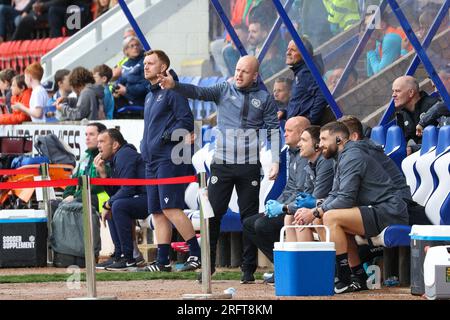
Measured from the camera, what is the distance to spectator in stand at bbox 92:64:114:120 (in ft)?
66.5

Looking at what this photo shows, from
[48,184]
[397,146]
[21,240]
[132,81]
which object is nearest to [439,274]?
[397,146]

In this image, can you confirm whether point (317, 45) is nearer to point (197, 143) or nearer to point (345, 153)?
point (197, 143)

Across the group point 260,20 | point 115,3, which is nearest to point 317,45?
point 260,20

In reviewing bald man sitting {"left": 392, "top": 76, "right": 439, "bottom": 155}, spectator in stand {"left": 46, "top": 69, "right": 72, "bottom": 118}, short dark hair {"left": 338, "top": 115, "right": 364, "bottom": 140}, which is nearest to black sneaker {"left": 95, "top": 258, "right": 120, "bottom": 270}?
bald man sitting {"left": 392, "top": 76, "right": 439, "bottom": 155}

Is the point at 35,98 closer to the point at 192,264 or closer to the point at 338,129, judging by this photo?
the point at 192,264

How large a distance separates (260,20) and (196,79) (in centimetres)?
328

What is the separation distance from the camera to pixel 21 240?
1645 centimetres

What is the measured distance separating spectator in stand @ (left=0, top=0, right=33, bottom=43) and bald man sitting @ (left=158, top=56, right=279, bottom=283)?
15.3 meters

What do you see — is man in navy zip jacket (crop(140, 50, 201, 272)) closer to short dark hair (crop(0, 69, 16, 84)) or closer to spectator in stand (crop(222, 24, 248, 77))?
spectator in stand (crop(222, 24, 248, 77))

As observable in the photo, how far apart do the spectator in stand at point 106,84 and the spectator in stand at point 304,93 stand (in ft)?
16.5

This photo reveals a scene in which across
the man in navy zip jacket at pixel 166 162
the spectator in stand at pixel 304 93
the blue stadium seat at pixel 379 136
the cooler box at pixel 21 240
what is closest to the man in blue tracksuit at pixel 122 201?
the man in navy zip jacket at pixel 166 162

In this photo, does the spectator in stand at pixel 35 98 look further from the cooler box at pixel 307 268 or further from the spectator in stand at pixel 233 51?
the cooler box at pixel 307 268

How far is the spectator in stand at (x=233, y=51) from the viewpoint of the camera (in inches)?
683

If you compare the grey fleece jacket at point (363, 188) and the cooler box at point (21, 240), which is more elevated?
the grey fleece jacket at point (363, 188)
